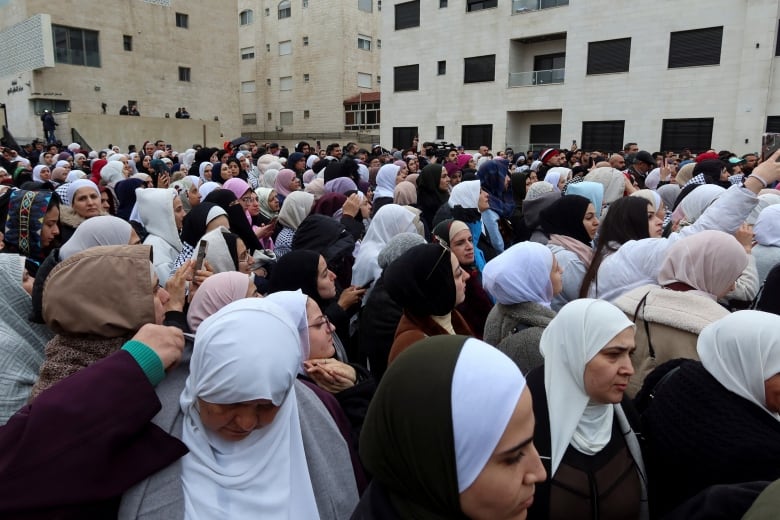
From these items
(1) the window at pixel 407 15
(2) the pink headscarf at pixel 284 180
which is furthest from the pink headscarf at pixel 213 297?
(1) the window at pixel 407 15

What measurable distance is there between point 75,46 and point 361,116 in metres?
17.7

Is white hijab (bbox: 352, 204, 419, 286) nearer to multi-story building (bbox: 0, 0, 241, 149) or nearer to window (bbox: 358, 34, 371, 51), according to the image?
multi-story building (bbox: 0, 0, 241, 149)

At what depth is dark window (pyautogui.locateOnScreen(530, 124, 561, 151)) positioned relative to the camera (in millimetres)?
25359

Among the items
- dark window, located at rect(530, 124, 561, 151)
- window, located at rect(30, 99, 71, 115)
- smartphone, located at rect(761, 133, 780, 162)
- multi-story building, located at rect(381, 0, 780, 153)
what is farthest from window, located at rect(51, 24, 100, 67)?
smartphone, located at rect(761, 133, 780, 162)

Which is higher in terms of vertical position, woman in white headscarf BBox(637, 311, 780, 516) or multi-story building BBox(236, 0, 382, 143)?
multi-story building BBox(236, 0, 382, 143)

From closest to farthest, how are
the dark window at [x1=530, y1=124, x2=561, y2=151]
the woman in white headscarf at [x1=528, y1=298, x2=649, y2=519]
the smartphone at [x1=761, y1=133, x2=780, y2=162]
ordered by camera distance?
the woman in white headscarf at [x1=528, y1=298, x2=649, y2=519] → the smartphone at [x1=761, y1=133, x2=780, y2=162] → the dark window at [x1=530, y1=124, x2=561, y2=151]

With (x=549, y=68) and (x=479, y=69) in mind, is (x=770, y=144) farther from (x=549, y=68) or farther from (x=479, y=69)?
(x=479, y=69)

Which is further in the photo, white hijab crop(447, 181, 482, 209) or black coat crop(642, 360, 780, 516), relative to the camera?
white hijab crop(447, 181, 482, 209)

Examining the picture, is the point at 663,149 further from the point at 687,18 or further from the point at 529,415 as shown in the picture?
the point at 529,415

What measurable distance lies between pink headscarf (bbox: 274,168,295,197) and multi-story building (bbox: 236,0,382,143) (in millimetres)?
30334

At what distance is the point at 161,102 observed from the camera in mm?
30016

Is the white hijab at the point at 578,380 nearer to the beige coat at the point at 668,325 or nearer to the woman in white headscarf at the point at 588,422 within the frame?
the woman in white headscarf at the point at 588,422

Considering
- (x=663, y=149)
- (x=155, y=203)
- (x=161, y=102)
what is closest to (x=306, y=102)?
(x=161, y=102)

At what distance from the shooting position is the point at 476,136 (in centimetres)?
2728
